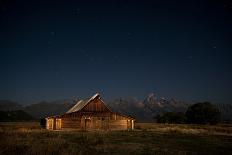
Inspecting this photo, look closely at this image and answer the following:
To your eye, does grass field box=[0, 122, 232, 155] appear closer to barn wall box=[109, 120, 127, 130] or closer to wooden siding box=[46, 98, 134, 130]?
wooden siding box=[46, 98, 134, 130]

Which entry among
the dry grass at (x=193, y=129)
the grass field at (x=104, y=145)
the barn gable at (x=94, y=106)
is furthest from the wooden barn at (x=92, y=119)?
the grass field at (x=104, y=145)

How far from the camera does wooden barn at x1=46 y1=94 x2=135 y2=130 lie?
53.7 m

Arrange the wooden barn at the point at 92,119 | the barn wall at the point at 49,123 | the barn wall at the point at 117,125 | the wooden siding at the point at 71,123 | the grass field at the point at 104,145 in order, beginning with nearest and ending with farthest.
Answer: the grass field at the point at 104,145
the barn wall at the point at 49,123
the wooden barn at the point at 92,119
the wooden siding at the point at 71,123
the barn wall at the point at 117,125

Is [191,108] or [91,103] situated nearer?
[91,103]

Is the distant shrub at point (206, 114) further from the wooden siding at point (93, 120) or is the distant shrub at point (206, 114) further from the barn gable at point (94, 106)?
the barn gable at point (94, 106)

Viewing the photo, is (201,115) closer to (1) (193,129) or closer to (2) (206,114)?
(2) (206,114)

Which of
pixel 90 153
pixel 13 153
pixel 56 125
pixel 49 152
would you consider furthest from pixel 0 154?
pixel 56 125

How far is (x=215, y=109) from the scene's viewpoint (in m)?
90.8

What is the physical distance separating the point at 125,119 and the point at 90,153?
131 ft

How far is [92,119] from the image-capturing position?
5538 cm

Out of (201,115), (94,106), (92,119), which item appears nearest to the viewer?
(92,119)

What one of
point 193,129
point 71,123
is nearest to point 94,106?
point 71,123

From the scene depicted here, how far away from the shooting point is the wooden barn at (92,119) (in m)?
53.7

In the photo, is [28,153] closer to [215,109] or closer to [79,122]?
[79,122]
